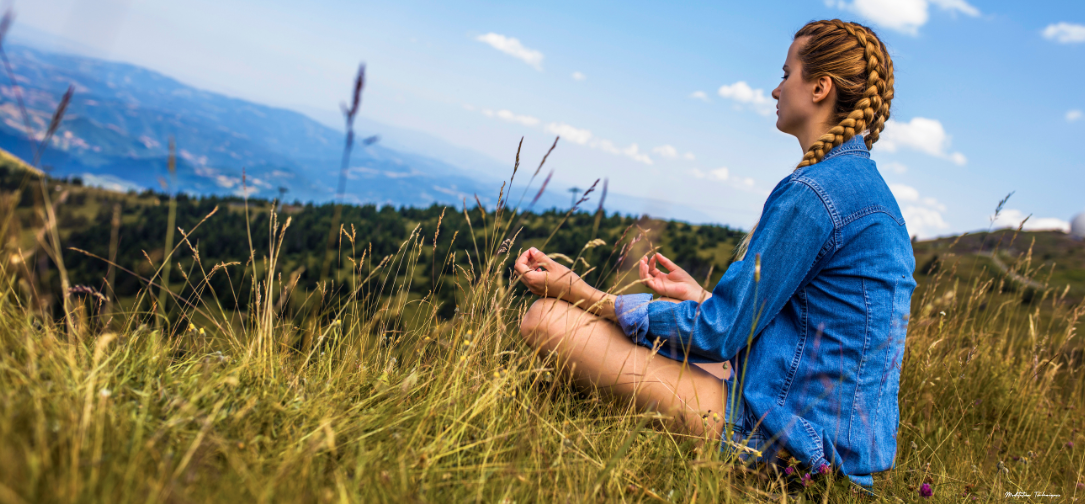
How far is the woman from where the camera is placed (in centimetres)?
167

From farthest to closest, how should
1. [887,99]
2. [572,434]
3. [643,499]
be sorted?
[887,99]
[572,434]
[643,499]

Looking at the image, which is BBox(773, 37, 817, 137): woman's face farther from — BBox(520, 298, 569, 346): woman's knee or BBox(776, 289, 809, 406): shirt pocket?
BBox(520, 298, 569, 346): woman's knee

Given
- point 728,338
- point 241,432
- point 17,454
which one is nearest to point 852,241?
point 728,338

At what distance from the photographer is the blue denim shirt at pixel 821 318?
1.66 meters

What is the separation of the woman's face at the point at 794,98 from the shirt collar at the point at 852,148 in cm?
17

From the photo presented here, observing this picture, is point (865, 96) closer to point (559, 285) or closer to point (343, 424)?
point (559, 285)

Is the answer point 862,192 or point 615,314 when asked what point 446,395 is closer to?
point 615,314

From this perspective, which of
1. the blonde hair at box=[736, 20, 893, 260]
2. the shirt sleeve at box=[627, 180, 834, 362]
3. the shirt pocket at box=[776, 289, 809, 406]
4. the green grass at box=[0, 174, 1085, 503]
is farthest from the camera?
the blonde hair at box=[736, 20, 893, 260]

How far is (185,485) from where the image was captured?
0.97 meters

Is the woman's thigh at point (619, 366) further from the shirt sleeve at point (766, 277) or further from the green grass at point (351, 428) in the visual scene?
the shirt sleeve at point (766, 277)

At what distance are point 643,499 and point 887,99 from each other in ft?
5.76

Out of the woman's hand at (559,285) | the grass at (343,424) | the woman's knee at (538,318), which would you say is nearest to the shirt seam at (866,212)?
the grass at (343,424)

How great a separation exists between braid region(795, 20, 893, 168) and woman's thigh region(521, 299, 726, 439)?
924mm

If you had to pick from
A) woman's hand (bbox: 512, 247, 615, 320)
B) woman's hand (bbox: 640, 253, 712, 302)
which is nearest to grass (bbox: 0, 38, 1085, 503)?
woman's hand (bbox: 512, 247, 615, 320)
